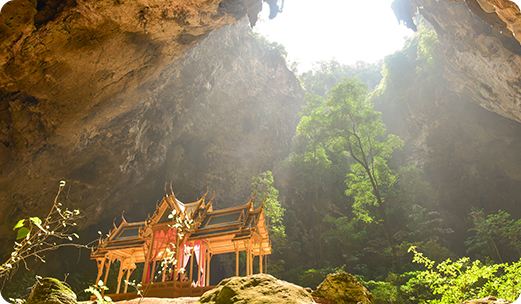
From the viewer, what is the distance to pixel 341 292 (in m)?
4.76

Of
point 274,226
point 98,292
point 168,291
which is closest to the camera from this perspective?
point 98,292

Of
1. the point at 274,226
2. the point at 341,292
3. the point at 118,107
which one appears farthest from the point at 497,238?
the point at 118,107

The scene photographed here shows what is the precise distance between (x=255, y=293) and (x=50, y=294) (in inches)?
138

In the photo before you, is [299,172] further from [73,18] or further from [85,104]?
[73,18]

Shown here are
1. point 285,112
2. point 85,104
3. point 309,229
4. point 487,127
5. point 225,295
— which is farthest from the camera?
point 285,112

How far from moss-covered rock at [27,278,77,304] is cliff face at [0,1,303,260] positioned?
5.87 meters

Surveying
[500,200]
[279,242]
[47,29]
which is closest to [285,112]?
[279,242]

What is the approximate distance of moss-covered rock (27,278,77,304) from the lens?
4141mm

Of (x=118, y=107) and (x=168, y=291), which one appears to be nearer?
(x=168, y=291)

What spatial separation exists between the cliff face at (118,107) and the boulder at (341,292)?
8.56 metres

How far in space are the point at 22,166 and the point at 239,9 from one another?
10032mm

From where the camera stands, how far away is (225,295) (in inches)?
154

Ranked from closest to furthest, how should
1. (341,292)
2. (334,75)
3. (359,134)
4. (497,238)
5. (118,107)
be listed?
1. (341,292)
2. (118,107)
3. (497,238)
4. (359,134)
5. (334,75)

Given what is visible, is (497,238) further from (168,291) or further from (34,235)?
(34,235)
